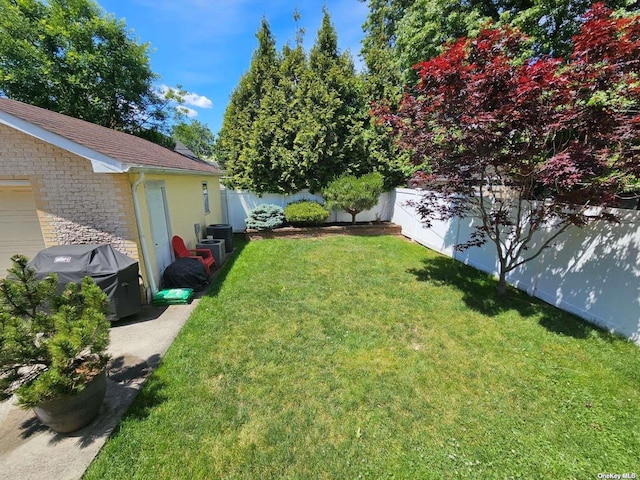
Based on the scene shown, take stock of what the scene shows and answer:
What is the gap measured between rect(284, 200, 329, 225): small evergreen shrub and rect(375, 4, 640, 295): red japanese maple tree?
6.68 m

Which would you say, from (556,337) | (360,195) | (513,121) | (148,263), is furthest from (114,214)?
(360,195)

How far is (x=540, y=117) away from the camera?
12.8ft

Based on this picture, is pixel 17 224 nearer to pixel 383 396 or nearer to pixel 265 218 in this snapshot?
pixel 265 218

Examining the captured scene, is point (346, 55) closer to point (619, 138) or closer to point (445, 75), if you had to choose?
point (445, 75)

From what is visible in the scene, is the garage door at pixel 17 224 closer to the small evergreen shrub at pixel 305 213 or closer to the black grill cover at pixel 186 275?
the black grill cover at pixel 186 275

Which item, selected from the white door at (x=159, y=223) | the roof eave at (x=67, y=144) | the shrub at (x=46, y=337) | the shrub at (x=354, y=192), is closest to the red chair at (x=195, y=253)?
the white door at (x=159, y=223)

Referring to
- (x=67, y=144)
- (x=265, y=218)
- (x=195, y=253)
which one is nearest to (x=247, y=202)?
(x=265, y=218)

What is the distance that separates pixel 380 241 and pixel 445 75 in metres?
6.95

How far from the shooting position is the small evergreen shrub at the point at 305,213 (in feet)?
37.9

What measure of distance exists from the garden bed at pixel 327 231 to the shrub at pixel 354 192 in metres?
0.91

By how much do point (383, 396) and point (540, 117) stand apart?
452 cm

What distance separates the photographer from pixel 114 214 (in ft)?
16.1

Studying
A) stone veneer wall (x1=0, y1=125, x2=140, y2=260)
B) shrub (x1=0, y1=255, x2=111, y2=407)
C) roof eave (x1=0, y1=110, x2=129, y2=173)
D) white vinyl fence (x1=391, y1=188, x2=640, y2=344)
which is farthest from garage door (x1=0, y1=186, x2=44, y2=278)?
white vinyl fence (x1=391, y1=188, x2=640, y2=344)

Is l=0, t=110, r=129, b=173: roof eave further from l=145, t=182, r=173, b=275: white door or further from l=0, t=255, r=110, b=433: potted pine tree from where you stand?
l=0, t=255, r=110, b=433: potted pine tree
